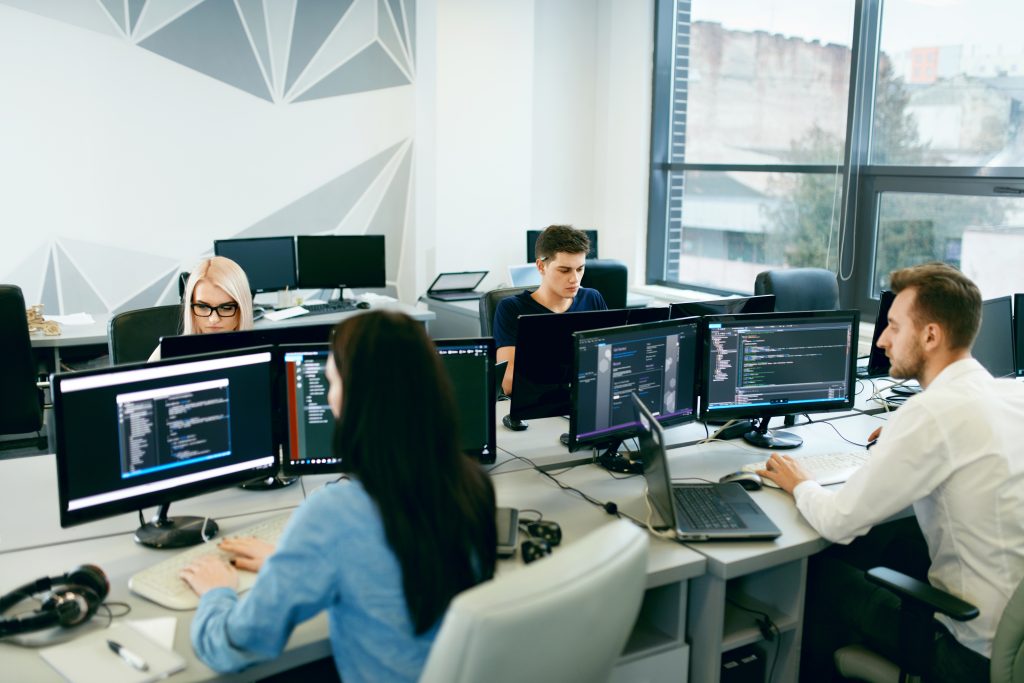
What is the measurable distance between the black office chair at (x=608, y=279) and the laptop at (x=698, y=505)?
98.5 inches

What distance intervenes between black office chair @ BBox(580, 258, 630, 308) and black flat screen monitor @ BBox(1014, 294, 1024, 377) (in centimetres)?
195

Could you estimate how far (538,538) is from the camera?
6.79 feet

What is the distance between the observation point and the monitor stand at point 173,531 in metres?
2.03

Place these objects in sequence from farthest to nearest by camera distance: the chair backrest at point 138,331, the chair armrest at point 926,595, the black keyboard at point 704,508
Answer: the chair backrest at point 138,331, the black keyboard at point 704,508, the chair armrest at point 926,595

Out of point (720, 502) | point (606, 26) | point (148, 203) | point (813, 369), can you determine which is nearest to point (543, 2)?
point (606, 26)

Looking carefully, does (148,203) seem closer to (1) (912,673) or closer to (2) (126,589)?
(2) (126,589)

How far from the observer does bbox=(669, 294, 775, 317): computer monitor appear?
10.2 ft

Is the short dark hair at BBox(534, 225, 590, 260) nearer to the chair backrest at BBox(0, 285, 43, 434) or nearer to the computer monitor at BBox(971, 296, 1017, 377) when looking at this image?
Result: the computer monitor at BBox(971, 296, 1017, 377)

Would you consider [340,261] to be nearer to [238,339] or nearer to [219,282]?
[219,282]

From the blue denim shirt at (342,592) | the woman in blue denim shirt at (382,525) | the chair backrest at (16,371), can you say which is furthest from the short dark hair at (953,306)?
the chair backrest at (16,371)

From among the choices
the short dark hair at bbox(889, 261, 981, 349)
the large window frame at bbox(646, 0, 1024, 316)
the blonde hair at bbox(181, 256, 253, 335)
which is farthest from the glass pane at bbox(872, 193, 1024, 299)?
the blonde hair at bbox(181, 256, 253, 335)

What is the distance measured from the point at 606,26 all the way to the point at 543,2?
530mm

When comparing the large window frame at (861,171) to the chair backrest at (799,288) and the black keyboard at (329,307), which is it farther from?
the black keyboard at (329,307)

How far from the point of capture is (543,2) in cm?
596
